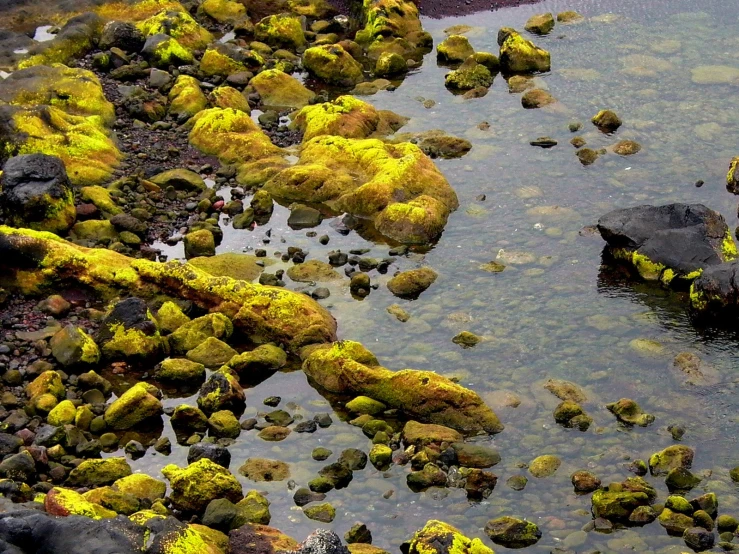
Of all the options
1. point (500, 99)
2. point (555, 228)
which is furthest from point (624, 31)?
point (555, 228)

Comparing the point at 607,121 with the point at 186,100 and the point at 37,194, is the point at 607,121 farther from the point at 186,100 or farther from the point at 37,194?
the point at 37,194

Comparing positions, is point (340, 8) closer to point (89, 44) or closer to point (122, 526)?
point (89, 44)

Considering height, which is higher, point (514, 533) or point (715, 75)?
point (715, 75)

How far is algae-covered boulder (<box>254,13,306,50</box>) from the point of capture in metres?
39.9

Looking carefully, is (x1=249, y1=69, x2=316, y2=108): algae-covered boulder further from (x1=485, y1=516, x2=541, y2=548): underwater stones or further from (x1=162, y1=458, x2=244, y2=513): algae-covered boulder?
(x1=485, y1=516, x2=541, y2=548): underwater stones

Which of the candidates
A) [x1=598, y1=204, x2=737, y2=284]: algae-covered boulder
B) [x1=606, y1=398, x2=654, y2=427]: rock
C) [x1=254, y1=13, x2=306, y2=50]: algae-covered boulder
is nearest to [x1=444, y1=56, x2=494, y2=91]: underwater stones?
[x1=254, y1=13, x2=306, y2=50]: algae-covered boulder

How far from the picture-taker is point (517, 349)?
23516 mm

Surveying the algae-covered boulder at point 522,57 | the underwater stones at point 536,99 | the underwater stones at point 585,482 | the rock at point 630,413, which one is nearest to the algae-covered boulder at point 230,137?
the underwater stones at point 536,99

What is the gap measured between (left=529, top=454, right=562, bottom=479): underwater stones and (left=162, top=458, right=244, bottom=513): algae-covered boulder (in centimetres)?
560

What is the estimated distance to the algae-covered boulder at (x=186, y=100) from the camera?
1351 inches

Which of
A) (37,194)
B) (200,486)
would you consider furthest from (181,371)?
(37,194)

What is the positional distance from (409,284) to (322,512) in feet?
27.2

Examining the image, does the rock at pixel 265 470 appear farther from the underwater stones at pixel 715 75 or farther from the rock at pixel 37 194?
the underwater stones at pixel 715 75

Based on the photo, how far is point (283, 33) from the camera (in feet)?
131
